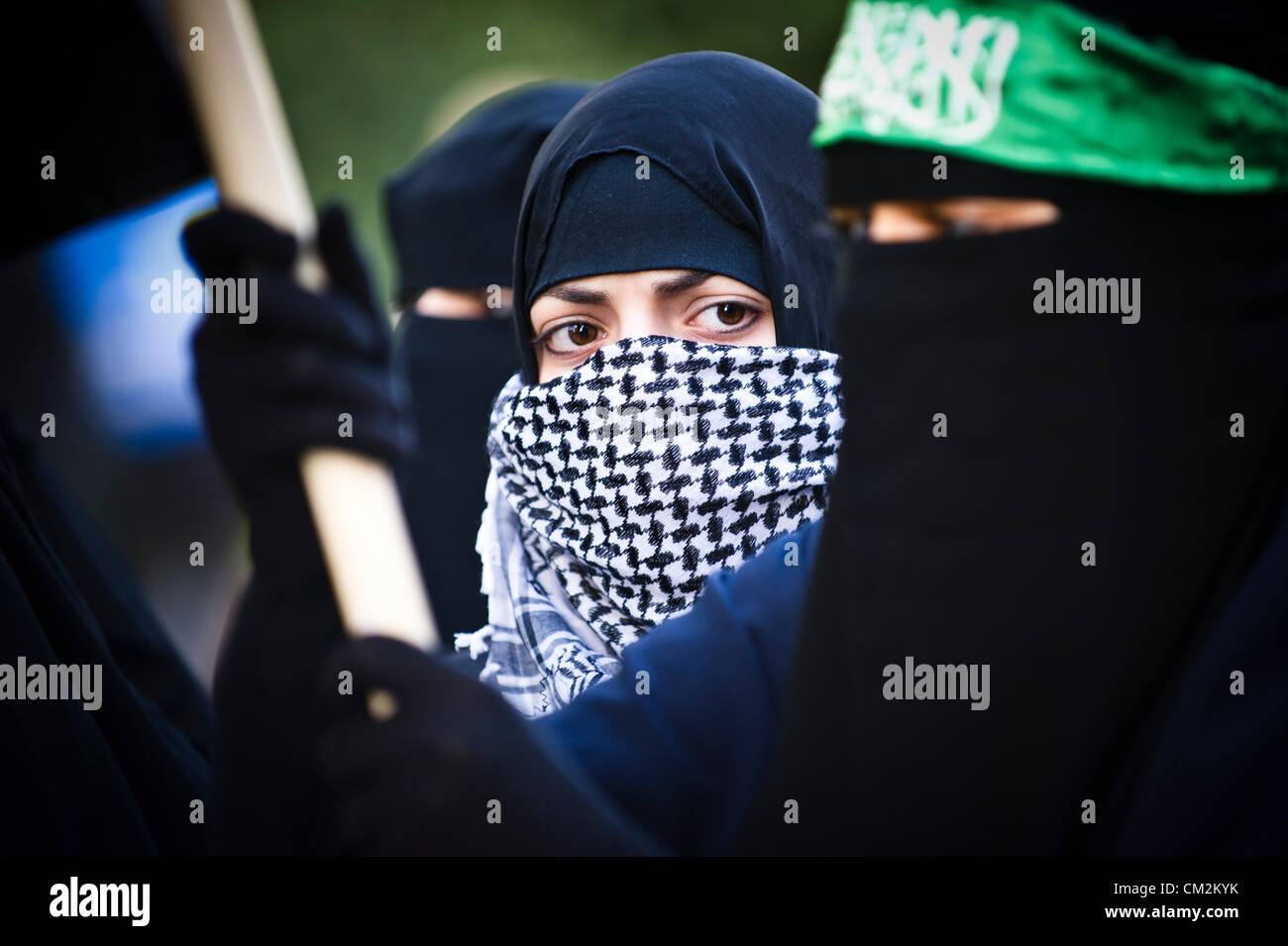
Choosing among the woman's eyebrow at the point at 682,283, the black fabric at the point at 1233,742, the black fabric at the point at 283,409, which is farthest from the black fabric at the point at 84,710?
the black fabric at the point at 1233,742

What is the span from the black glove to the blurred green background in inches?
39.7

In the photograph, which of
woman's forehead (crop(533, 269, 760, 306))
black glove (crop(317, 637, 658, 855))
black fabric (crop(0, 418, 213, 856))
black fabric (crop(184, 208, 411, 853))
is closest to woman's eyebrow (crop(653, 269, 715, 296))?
woman's forehead (crop(533, 269, 760, 306))

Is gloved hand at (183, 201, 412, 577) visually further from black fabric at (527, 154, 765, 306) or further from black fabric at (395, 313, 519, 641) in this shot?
black fabric at (395, 313, 519, 641)

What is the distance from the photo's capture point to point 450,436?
2639mm

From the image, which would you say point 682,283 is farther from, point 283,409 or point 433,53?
point 433,53

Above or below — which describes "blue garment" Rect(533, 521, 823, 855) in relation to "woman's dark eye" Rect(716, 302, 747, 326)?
below

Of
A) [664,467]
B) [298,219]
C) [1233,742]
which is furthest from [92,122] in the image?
[1233,742]

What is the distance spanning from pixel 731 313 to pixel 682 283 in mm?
85

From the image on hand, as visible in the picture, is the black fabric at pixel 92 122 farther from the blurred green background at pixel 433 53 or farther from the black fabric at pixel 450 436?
the black fabric at pixel 450 436

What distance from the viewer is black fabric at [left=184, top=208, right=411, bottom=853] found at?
47.1 inches

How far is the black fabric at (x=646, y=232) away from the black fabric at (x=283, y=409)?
0.50 m

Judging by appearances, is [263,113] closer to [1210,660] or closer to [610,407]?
[610,407]
